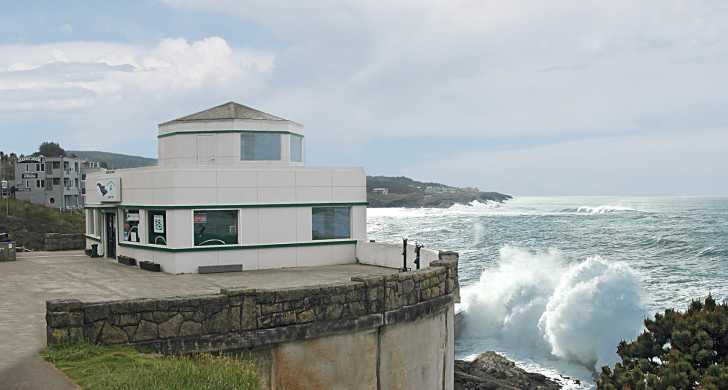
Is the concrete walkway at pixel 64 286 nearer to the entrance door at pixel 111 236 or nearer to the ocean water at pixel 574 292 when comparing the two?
the entrance door at pixel 111 236

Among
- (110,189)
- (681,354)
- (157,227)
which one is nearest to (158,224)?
(157,227)

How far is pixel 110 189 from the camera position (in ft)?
77.0

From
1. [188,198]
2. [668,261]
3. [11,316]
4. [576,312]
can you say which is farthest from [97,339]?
[668,261]

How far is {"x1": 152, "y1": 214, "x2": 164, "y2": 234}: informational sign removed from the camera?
827 inches

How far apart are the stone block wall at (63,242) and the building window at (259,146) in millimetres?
11697

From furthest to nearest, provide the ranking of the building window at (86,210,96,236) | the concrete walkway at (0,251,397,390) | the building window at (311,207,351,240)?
the building window at (86,210,96,236) < the building window at (311,207,351,240) < the concrete walkway at (0,251,397,390)

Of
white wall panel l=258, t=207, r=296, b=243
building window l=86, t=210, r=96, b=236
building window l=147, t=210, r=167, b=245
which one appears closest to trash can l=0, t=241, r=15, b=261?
building window l=86, t=210, r=96, b=236

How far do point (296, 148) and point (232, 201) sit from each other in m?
5.17

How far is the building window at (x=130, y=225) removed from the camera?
22406mm

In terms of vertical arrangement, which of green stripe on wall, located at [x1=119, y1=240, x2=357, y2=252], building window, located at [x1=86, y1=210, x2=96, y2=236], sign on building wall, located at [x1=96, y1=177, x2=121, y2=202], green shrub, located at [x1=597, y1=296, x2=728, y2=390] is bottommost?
green shrub, located at [x1=597, y1=296, x2=728, y2=390]

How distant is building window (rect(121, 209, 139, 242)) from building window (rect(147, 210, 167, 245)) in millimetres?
1040

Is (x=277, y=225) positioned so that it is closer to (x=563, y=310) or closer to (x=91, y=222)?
(x=91, y=222)

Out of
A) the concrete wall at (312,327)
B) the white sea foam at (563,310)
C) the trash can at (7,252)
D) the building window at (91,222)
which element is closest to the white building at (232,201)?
the building window at (91,222)

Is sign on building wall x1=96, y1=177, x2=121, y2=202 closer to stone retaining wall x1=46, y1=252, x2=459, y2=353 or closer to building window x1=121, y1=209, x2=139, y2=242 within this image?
building window x1=121, y1=209, x2=139, y2=242
